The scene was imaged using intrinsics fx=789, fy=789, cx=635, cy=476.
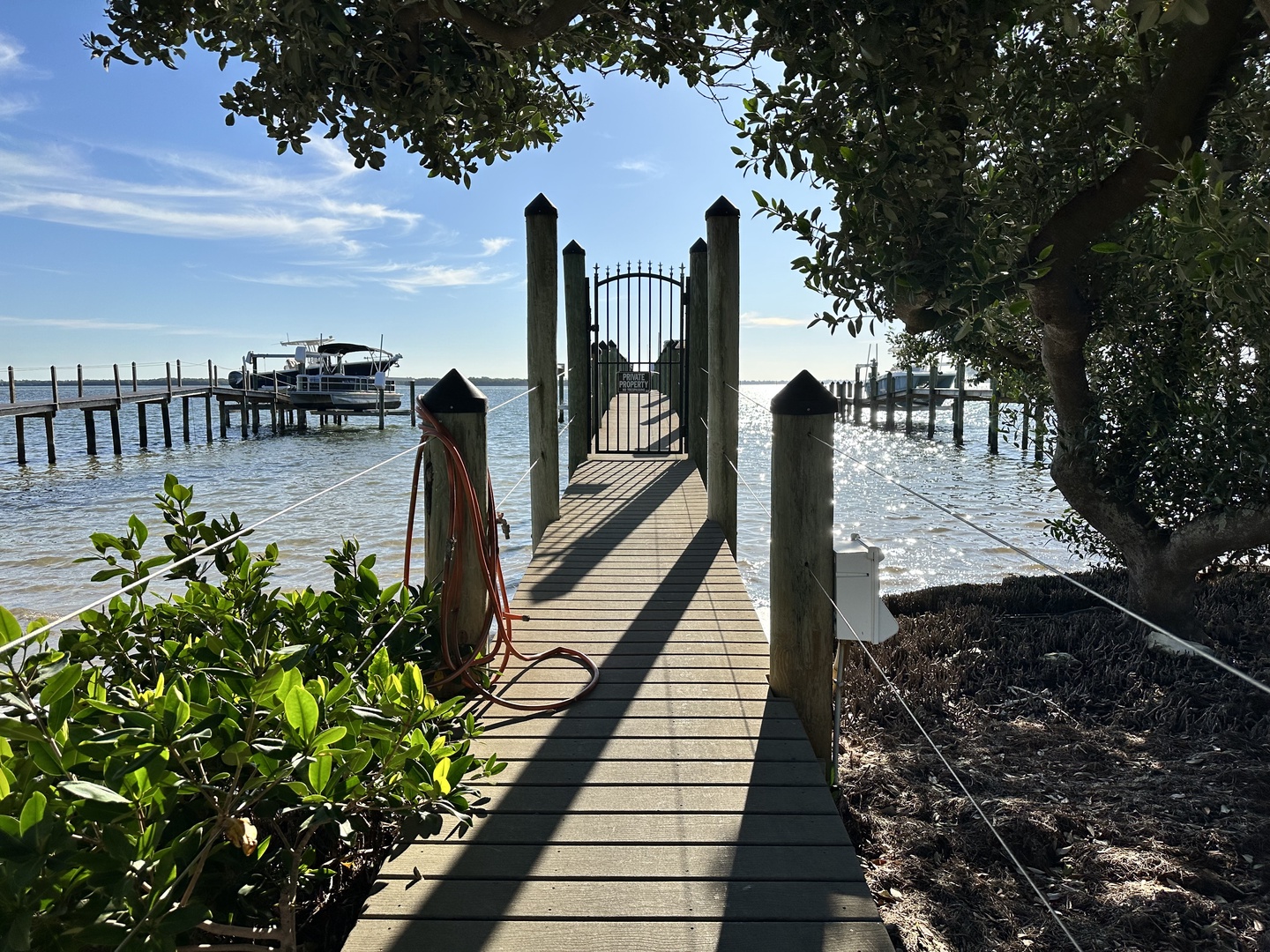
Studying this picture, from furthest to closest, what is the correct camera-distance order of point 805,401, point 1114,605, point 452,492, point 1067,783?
point 1067,783 < point 452,492 < point 805,401 < point 1114,605

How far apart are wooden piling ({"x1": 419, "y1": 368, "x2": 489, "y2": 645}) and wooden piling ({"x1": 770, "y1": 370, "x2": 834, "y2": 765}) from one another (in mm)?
1164

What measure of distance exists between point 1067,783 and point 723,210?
14.1ft

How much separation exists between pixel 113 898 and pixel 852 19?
3107 millimetres

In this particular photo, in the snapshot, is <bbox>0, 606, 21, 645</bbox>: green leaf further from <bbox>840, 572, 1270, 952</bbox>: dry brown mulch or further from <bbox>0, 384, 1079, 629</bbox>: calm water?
<bbox>0, 384, 1079, 629</bbox>: calm water

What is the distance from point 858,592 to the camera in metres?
2.98

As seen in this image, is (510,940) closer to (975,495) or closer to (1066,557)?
(1066,557)

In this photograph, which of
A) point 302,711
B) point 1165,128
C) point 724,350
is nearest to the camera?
point 302,711

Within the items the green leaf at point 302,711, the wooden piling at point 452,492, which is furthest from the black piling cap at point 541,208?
the green leaf at point 302,711

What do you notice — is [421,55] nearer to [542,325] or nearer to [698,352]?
[542,325]

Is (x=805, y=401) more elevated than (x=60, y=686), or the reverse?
(x=805, y=401)

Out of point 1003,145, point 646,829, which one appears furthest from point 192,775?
point 1003,145

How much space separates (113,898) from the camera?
1.17 m

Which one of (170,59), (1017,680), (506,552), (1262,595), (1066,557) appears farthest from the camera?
(506,552)

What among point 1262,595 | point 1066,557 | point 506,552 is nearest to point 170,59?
point 506,552
